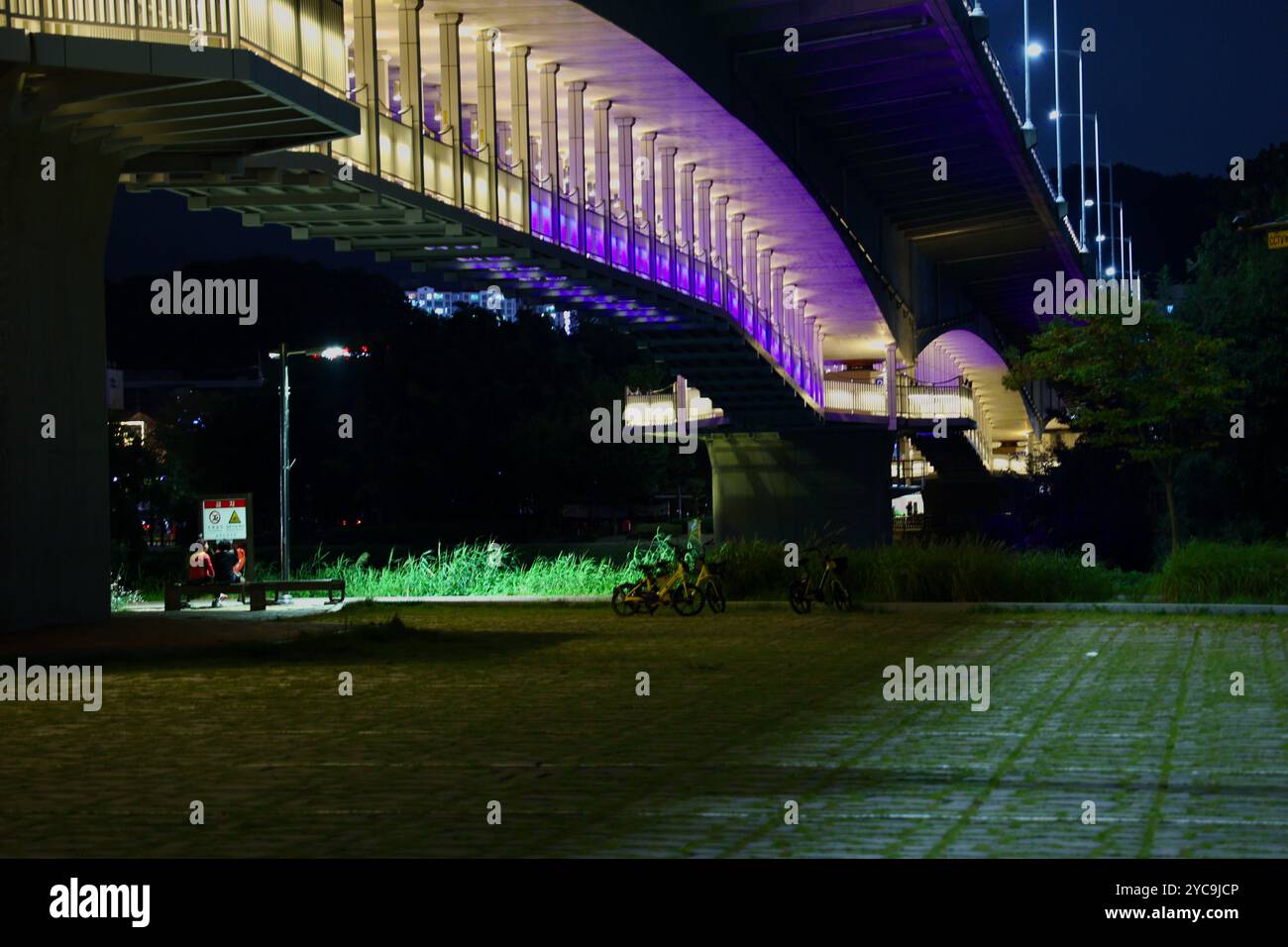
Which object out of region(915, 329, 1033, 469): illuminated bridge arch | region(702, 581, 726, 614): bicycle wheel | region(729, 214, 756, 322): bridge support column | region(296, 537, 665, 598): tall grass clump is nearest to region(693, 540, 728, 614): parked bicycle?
region(702, 581, 726, 614): bicycle wheel

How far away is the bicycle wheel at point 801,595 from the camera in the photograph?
2568cm

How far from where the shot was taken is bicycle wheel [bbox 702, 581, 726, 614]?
2644cm

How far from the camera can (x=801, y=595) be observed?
25688mm

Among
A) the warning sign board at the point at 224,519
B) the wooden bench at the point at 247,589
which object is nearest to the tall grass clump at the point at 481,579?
the warning sign board at the point at 224,519

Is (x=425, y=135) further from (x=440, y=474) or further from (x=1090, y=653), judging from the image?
(x=440, y=474)

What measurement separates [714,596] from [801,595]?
147 cm

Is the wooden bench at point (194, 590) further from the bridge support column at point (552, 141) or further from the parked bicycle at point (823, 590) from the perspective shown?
the bridge support column at point (552, 141)

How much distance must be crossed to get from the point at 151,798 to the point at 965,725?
19.1 feet

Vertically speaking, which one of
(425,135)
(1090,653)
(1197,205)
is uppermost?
(1197,205)

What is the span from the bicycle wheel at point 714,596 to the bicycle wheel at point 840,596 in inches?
67.4

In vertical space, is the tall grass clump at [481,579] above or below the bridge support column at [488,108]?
below

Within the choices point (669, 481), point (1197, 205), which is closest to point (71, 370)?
point (669, 481)

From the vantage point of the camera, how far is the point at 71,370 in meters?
22.3

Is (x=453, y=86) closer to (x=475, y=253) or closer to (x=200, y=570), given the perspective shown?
(x=475, y=253)
